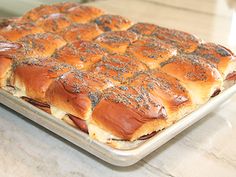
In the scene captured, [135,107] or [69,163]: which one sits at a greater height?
[135,107]

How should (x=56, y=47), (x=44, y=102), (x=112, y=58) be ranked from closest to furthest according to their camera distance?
(x=44, y=102)
(x=112, y=58)
(x=56, y=47)

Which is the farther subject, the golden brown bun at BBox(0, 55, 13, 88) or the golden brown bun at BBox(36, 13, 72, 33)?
the golden brown bun at BBox(36, 13, 72, 33)

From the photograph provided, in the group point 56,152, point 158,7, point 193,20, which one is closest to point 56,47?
point 56,152

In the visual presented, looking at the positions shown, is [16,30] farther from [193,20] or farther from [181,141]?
[193,20]

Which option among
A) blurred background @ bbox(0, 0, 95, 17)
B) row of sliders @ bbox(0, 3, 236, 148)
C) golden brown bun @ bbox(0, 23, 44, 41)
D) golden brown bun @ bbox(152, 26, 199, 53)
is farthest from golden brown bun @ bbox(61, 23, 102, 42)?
blurred background @ bbox(0, 0, 95, 17)

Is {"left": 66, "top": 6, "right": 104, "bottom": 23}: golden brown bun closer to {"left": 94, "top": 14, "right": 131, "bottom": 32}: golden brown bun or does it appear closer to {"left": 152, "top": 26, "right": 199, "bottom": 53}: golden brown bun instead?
{"left": 94, "top": 14, "right": 131, "bottom": 32}: golden brown bun

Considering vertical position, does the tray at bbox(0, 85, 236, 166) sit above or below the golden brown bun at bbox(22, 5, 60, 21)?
below

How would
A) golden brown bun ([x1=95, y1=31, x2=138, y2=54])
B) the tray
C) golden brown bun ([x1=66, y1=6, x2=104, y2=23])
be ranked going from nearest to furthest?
1. the tray
2. golden brown bun ([x1=95, y1=31, x2=138, y2=54])
3. golden brown bun ([x1=66, y1=6, x2=104, y2=23])

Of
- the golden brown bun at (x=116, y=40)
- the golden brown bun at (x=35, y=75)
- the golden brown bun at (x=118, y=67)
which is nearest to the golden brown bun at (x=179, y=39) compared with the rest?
the golden brown bun at (x=116, y=40)
